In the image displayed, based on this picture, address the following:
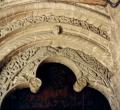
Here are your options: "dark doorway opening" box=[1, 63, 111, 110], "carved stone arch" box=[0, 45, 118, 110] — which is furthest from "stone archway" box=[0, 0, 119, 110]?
"dark doorway opening" box=[1, 63, 111, 110]

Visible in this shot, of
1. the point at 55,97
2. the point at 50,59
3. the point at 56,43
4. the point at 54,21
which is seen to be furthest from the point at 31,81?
the point at 54,21

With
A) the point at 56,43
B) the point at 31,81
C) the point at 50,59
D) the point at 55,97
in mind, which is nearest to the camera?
the point at 31,81

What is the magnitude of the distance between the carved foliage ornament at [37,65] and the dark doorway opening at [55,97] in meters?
0.16

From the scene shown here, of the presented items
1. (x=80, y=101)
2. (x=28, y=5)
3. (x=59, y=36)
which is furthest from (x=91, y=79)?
(x=28, y=5)

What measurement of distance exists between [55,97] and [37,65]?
0.60m

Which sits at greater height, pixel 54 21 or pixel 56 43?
pixel 54 21

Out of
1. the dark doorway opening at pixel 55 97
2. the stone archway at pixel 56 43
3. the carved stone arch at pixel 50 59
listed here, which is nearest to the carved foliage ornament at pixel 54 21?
the stone archway at pixel 56 43

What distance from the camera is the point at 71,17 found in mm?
8258

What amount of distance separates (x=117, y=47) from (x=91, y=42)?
0.48 metres

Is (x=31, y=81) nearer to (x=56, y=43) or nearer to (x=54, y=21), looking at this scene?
(x=56, y=43)

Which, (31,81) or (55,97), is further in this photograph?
(55,97)

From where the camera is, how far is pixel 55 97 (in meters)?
7.76

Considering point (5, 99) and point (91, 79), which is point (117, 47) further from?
point (5, 99)

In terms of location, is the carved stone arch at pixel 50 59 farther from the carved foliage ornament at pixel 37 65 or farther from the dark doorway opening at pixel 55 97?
the dark doorway opening at pixel 55 97
